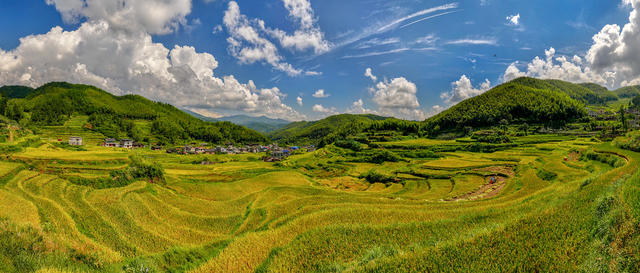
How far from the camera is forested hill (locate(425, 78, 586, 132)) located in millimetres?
99500

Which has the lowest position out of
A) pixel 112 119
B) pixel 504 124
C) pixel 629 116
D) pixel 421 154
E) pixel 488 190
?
pixel 488 190

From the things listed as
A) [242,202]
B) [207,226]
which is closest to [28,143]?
[242,202]

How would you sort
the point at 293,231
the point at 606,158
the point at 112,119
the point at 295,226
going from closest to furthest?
the point at 293,231, the point at 295,226, the point at 606,158, the point at 112,119

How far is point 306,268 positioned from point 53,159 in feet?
108

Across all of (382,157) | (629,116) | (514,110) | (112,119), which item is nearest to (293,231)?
(382,157)

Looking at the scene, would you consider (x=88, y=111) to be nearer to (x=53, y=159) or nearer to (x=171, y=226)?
(x=53, y=159)

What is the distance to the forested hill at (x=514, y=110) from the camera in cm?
9950

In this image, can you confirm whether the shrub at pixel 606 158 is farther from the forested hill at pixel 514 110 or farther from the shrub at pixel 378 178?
the forested hill at pixel 514 110

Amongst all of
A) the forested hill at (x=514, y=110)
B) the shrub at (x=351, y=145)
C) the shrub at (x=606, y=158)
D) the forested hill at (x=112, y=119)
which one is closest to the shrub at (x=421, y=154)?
the shrub at (x=351, y=145)

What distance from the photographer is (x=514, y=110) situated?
112375 mm

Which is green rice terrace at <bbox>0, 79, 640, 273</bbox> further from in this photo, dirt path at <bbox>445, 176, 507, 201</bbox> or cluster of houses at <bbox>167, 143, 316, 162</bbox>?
cluster of houses at <bbox>167, 143, 316, 162</bbox>

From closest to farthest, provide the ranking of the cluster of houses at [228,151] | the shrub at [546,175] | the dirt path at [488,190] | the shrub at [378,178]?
the shrub at [546,175] → the dirt path at [488,190] → the shrub at [378,178] → the cluster of houses at [228,151]

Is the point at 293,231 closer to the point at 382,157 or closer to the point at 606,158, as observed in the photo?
the point at 606,158

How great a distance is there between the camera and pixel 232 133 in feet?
620
